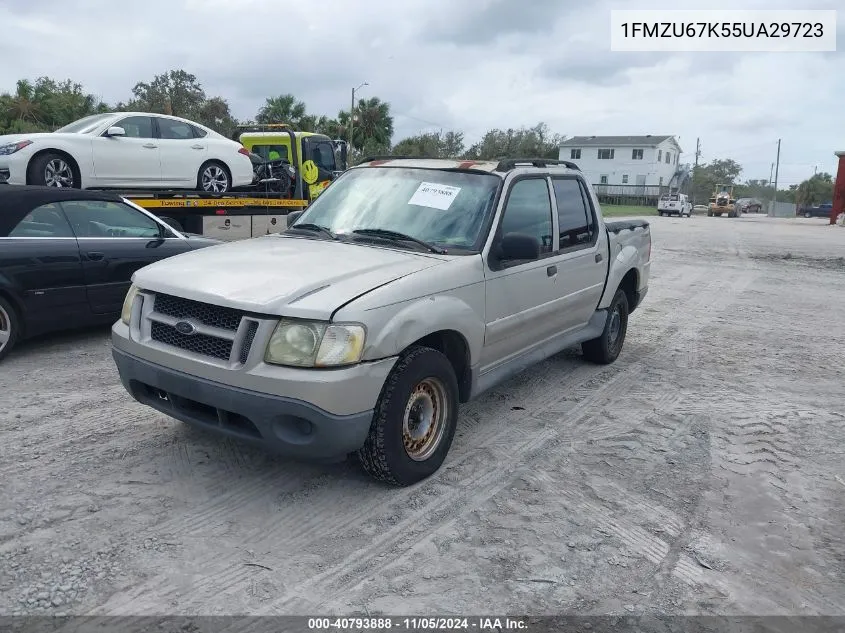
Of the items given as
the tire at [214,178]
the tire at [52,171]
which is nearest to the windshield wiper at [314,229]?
the tire at [52,171]

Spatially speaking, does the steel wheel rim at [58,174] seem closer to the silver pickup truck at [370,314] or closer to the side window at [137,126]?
the side window at [137,126]

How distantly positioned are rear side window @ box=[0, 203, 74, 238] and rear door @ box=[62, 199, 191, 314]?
0.09 metres

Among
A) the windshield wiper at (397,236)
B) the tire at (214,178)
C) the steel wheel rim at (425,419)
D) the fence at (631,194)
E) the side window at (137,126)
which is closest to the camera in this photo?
the steel wheel rim at (425,419)

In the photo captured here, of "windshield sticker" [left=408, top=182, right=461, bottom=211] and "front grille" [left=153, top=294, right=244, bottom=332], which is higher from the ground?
"windshield sticker" [left=408, top=182, right=461, bottom=211]

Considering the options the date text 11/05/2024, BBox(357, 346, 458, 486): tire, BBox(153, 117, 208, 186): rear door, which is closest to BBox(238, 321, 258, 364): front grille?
BBox(357, 346, 458, 486): tire

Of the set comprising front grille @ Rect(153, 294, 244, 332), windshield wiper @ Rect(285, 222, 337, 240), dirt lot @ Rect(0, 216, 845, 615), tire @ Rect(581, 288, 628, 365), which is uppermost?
windshield wiper @ Rect(285, 222, 337, 240)

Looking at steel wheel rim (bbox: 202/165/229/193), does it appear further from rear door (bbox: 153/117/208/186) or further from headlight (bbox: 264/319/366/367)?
headlight (bbox: 264/319/366/367)

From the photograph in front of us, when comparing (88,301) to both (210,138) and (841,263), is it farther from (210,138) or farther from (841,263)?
(841,263)

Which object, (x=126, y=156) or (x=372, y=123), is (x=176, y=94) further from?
(x=126, y=156)

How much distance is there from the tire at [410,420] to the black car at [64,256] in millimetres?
3890

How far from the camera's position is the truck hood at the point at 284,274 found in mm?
3354

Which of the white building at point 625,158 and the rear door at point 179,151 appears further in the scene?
the white building at point 625,158

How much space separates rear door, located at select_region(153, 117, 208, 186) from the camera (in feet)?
34.1

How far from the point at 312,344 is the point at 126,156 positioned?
25.9 feet
